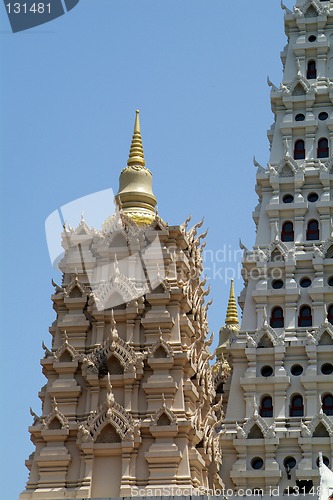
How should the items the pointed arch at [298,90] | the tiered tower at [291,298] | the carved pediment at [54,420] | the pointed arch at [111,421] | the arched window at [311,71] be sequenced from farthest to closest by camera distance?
the arched window at [311,71]
the pointed arch at [298,90]
the tiered tower at [291,298]
the carved pediment at [54,420]
the pointed arch at [111,421]

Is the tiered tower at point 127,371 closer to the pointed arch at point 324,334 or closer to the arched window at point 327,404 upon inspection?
the arched window at point 327,404

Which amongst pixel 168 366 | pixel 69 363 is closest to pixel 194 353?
pixel 168 366

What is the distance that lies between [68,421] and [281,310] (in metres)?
11.0

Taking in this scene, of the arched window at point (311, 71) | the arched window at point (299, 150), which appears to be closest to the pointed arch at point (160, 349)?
the arched window at point (299, 150)

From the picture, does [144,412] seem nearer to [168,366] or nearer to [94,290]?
[168,366]

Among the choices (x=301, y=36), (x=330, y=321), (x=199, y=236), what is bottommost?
(x=330, y=321)

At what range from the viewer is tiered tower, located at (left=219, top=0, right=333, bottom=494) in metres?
52.4

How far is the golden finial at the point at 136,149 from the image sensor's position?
58.0 m

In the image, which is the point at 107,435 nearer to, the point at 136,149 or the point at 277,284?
the point at 277,284

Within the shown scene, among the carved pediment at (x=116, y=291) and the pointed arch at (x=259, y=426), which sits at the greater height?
the carved pediment at (x=116, y=291)

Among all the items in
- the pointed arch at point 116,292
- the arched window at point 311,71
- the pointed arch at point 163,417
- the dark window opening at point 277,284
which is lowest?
the pointed arch at point 163,417

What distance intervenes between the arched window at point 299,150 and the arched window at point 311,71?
355 cm

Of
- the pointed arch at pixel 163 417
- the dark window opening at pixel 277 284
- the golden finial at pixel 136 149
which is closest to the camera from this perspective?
the pointed arch at pixel 163 417

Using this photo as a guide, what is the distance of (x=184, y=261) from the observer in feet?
178
